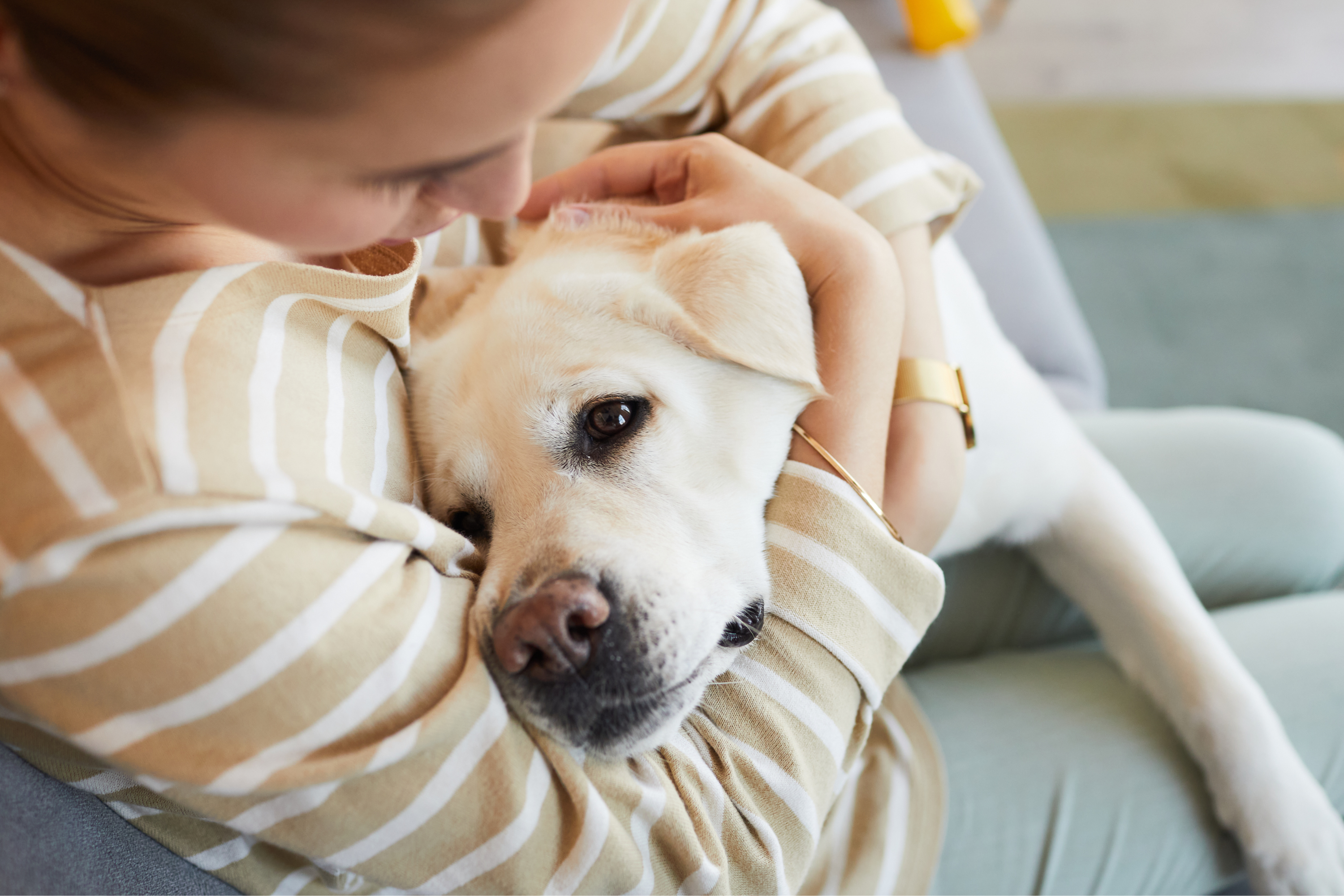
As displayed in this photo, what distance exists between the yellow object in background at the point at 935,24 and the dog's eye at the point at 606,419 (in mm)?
1769

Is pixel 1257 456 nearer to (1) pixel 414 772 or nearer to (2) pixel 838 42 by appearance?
(2) pixel 838 42

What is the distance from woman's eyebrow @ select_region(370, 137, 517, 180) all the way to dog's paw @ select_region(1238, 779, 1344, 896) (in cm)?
134

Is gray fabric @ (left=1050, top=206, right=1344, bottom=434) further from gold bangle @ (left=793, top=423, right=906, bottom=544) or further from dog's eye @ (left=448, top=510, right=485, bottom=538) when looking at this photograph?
dog's eye @ (left=448, top=510, right=485, bottom=538)

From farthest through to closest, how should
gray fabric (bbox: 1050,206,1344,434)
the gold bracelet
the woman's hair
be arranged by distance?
gray fabric (bbox: 1050,206,1344,434) → the gold bracelet → the woman's hair

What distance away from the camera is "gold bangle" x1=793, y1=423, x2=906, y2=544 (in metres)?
1.08

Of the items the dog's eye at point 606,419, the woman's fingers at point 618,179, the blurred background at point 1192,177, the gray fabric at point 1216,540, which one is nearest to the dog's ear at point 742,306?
the dog's eye at point 606,419

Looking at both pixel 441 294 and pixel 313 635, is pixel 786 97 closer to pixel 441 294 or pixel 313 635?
pixel 441 294

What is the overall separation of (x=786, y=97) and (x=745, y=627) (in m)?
0.83

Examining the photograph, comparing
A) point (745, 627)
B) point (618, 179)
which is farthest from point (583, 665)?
point (618, 179)

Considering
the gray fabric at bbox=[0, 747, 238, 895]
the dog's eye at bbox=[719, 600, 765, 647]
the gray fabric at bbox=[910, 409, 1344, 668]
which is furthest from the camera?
the gray fabric at bbox=[910, 409, 1344, 668]

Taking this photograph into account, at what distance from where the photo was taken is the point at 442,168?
2.32ft

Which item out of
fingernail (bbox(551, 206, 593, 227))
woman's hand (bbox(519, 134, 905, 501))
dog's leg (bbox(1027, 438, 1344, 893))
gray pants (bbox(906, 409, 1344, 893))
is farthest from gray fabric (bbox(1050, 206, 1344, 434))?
fingernail (bbox(551, 206, 593, 227))

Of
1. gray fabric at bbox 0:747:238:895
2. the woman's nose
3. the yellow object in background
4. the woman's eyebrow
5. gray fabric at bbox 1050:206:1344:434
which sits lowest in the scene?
gray fabric at bbox 1050:206:1344:434

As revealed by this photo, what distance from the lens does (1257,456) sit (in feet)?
5.32
